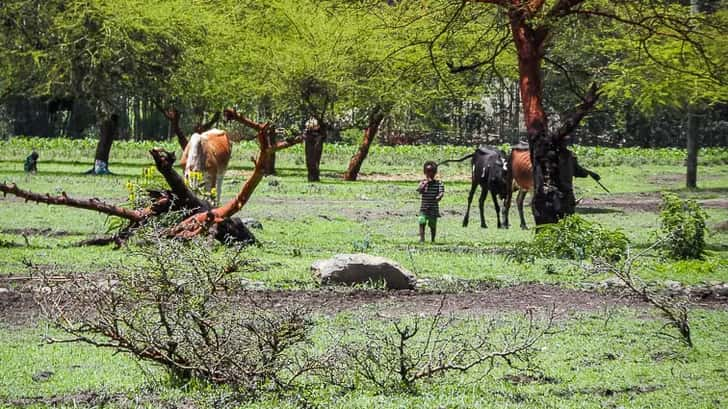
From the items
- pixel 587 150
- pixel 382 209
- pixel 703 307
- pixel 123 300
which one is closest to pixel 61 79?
pixel 382 209

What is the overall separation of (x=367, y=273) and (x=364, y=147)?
2619 centimetres

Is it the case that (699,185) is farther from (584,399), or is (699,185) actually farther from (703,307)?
(584,399)

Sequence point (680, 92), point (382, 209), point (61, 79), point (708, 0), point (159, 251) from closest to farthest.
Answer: point (159, 251) → point (382, 209) → point (680, 92) → point (708, 0) → point (61, 79)

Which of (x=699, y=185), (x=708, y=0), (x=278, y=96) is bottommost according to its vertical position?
(x=699, y=185)

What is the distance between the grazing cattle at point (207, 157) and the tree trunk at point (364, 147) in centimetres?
1518

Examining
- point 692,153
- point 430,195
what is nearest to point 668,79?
point 692,153

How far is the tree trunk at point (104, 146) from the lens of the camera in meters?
36.2

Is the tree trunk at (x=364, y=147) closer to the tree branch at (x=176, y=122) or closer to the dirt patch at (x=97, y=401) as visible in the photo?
the tree branch at (x=176, y=122)

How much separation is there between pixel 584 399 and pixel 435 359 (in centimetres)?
117

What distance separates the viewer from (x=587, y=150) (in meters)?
49.0

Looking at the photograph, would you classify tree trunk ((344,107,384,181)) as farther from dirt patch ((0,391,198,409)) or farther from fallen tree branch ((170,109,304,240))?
dirt patch ((0,391,198,409))

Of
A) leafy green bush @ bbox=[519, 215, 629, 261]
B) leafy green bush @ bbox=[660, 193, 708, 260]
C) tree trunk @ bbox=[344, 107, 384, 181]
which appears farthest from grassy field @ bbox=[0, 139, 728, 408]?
tree trunk @ bbox=[344, 107, 384, 181]

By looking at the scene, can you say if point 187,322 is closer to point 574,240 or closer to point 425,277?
point 425,277

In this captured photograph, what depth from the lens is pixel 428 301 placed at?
11.5m
